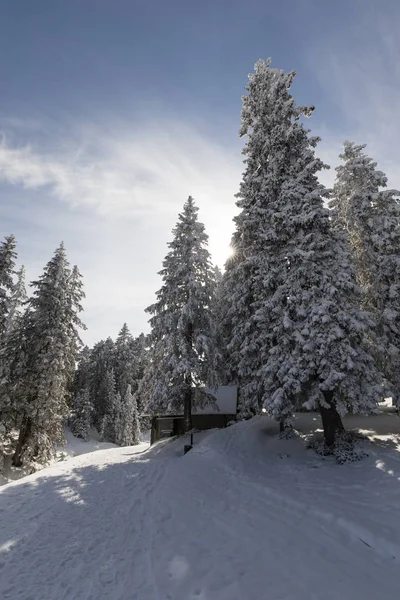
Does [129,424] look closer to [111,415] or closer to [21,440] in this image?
[111,415]

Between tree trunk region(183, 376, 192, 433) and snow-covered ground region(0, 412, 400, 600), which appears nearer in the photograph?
snow-covered ground region(0, 412, 400, 600)

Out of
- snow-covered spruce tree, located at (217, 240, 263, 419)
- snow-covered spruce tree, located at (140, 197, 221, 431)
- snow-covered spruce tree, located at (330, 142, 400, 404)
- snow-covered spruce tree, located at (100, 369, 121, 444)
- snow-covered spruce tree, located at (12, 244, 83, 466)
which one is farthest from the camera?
snow-covered spruce tree, located at (100, 369, 121, 444)

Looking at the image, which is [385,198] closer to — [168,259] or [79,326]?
[168,259]

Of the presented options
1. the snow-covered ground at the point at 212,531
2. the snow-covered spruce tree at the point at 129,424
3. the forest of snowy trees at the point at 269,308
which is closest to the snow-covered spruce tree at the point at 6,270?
the forest of snowy trees at the point at 269,308

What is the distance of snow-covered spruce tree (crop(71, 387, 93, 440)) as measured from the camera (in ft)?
180

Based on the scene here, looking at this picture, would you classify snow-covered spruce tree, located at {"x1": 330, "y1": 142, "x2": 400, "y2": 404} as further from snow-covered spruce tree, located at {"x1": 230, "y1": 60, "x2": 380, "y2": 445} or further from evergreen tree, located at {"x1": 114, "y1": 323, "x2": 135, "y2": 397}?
evergreen tree, located at {"x1": 114, "y1": 323, "x2": 135, "y2": 397}

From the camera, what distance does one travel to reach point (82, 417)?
56219 millimetres

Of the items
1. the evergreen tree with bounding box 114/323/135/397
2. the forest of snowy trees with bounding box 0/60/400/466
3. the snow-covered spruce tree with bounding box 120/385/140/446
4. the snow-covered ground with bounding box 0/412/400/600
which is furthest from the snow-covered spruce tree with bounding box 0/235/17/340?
the evergreen tree with bounding box 114/323/135/397

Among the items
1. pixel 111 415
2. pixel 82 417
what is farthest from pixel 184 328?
pixel 111 415

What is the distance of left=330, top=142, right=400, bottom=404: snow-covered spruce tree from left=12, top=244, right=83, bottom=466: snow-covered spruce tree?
18713mm

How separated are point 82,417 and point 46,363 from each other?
128 ft

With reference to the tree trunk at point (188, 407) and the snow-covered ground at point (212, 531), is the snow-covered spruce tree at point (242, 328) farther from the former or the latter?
the snow-covered ground at point (212, 531)

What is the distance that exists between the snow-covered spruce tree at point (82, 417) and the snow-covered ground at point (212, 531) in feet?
149

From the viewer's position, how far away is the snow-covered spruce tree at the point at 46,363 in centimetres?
2134
